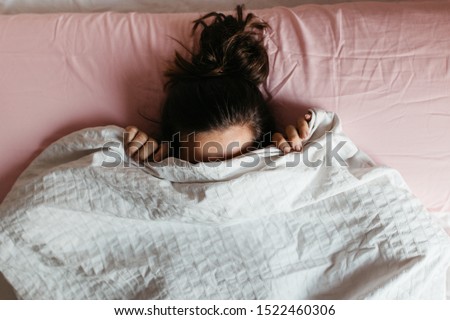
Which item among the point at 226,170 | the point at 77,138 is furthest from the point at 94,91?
the point at 226,170

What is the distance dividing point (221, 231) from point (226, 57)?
1.13 ft

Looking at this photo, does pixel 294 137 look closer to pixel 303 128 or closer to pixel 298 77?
pixel 303 128

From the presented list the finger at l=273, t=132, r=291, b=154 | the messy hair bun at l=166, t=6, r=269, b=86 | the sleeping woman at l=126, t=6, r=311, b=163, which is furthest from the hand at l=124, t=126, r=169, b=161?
the finger at l=273, t=132, r=291, b=154

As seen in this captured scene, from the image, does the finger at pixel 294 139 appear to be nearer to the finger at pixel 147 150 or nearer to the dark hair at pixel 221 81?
the dark hair at pixel 221 81

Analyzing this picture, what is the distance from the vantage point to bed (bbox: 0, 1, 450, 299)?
3.10 feet

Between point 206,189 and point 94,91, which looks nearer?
point 206,189

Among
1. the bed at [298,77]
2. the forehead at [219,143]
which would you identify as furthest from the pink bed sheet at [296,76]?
the forehead at [219,143]

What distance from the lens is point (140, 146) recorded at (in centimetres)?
92

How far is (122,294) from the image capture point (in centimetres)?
88

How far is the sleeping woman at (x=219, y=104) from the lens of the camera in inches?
34.2

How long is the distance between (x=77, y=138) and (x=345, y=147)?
529 millimetres

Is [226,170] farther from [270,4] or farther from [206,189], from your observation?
[270,4]

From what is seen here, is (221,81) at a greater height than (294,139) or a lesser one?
greater

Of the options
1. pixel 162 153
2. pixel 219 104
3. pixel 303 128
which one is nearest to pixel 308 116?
pixel 303 128
